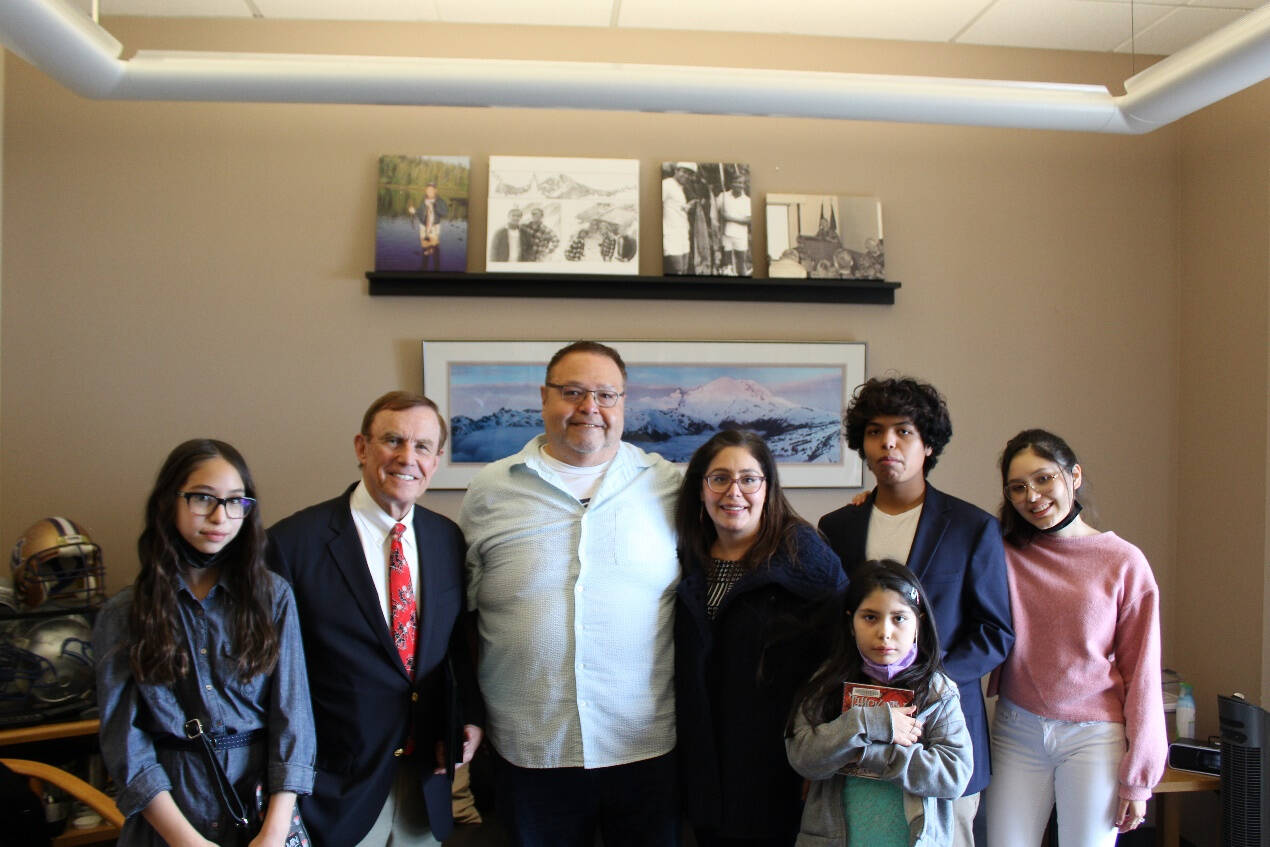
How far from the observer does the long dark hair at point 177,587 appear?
1620 mm

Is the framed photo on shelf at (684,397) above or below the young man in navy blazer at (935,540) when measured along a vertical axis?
above

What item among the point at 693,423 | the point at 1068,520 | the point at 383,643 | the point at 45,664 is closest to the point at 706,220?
the point at 693,423

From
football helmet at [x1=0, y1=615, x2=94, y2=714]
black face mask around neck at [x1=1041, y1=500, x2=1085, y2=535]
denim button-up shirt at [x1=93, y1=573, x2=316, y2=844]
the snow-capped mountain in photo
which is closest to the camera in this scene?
denim button-up shirt at [x1=93, y1=573, x2=316, y2=844]

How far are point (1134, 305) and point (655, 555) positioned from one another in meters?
2.69

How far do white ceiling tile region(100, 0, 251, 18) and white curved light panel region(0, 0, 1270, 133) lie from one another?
75 centimetres

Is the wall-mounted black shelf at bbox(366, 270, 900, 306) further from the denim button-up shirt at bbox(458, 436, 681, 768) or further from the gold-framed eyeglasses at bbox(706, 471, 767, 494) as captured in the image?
the gold-framed eyeglasses at bbox(706, 471, 767, 494)

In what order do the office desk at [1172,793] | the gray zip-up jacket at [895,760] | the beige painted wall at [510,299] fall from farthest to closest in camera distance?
the beige painted wall at [510,299] → the office desk at [1172,793] → the gray zip-up jacket at [895,760]

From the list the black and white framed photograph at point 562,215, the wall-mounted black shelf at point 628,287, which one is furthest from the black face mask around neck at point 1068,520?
the black and white framed photograph at point 562,215

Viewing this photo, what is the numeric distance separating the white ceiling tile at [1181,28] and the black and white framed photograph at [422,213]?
276cm

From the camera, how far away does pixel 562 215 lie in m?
3.33

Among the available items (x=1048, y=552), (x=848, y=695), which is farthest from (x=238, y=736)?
(x=1048, y=552)

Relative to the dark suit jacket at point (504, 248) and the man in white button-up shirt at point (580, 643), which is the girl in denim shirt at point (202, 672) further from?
the dark suit jacket at point (504, 248)

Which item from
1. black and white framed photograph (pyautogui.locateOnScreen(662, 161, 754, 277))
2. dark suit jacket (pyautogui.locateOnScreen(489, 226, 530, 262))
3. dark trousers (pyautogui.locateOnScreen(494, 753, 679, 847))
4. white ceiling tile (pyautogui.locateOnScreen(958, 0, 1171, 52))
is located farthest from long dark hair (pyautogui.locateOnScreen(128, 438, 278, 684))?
white ceiling tile (pyautogui.locateOnScreen(958, 0, 1171, 52))

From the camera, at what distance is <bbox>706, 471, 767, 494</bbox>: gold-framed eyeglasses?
1938 millimetres
